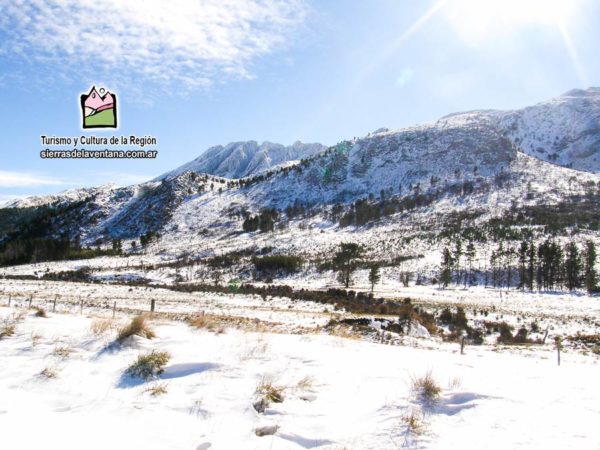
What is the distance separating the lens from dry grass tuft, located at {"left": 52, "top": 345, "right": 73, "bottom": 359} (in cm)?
838

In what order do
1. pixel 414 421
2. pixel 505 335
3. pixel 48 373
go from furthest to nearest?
pixel 505 335 < pixel 48 373 < pixel 414 421

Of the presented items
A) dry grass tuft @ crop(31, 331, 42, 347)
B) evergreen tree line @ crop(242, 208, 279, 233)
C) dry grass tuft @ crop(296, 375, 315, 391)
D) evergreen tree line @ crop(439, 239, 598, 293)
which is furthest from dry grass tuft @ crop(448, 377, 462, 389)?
evergreen tree line @ crop(242, 208, 279, 233)

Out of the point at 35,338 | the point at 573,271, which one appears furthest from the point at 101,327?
the point at 573,271

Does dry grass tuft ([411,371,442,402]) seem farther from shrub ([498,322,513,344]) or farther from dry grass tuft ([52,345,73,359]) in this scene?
shrub ([498,322,513,344])

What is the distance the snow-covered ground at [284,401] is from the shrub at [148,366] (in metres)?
0.17

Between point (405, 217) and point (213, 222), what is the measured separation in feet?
263

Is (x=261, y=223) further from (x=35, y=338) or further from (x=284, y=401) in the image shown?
(x=284, y=401)

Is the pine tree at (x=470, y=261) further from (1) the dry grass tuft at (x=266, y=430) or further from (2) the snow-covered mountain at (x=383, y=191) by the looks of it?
(1) the dry grass tuft at (x=266, y=430)

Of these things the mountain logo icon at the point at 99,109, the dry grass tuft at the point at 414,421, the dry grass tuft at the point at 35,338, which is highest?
the mountain logo icon at the point at 99,109

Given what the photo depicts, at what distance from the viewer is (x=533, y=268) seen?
76688 millimetres

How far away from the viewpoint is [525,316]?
110ft

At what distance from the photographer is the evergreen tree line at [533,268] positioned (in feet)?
226

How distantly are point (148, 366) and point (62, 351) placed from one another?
2.59 meters

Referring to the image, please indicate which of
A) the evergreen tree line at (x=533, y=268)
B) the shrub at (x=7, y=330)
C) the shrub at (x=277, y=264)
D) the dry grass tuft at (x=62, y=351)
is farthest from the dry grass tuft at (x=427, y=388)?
the shrub at (x=277, y=264)
